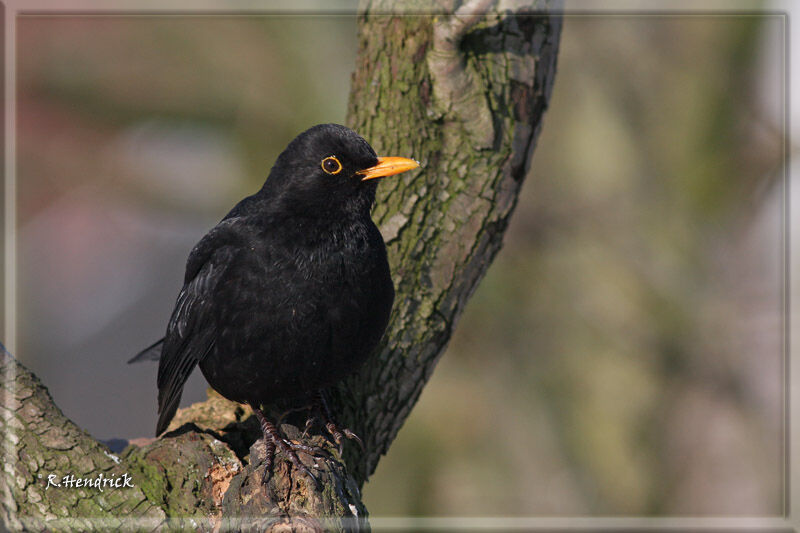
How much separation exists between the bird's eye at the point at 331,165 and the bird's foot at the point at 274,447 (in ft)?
3.48

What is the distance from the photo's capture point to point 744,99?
7559 millimetres

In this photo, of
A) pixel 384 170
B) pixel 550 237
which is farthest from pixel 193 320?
pixel 550 237

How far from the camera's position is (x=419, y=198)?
12.1 ft

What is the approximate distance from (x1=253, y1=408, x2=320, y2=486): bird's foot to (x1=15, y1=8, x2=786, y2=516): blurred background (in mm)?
4531

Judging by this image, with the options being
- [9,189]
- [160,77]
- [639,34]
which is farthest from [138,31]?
[639,34]

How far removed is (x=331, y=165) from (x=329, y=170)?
23 millimetres

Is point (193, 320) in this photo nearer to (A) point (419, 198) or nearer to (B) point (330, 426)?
(B) point (330, 426)

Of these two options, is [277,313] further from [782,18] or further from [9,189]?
[782,18]

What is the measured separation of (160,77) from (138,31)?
52 centimetres

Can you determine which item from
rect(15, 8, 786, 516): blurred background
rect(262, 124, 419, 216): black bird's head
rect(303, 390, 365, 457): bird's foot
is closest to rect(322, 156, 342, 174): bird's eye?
rect(262, 124, 419, 216): black bird's head

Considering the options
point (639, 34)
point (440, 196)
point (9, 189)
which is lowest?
point (9, 189)

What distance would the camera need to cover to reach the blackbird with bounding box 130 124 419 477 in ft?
9.66
